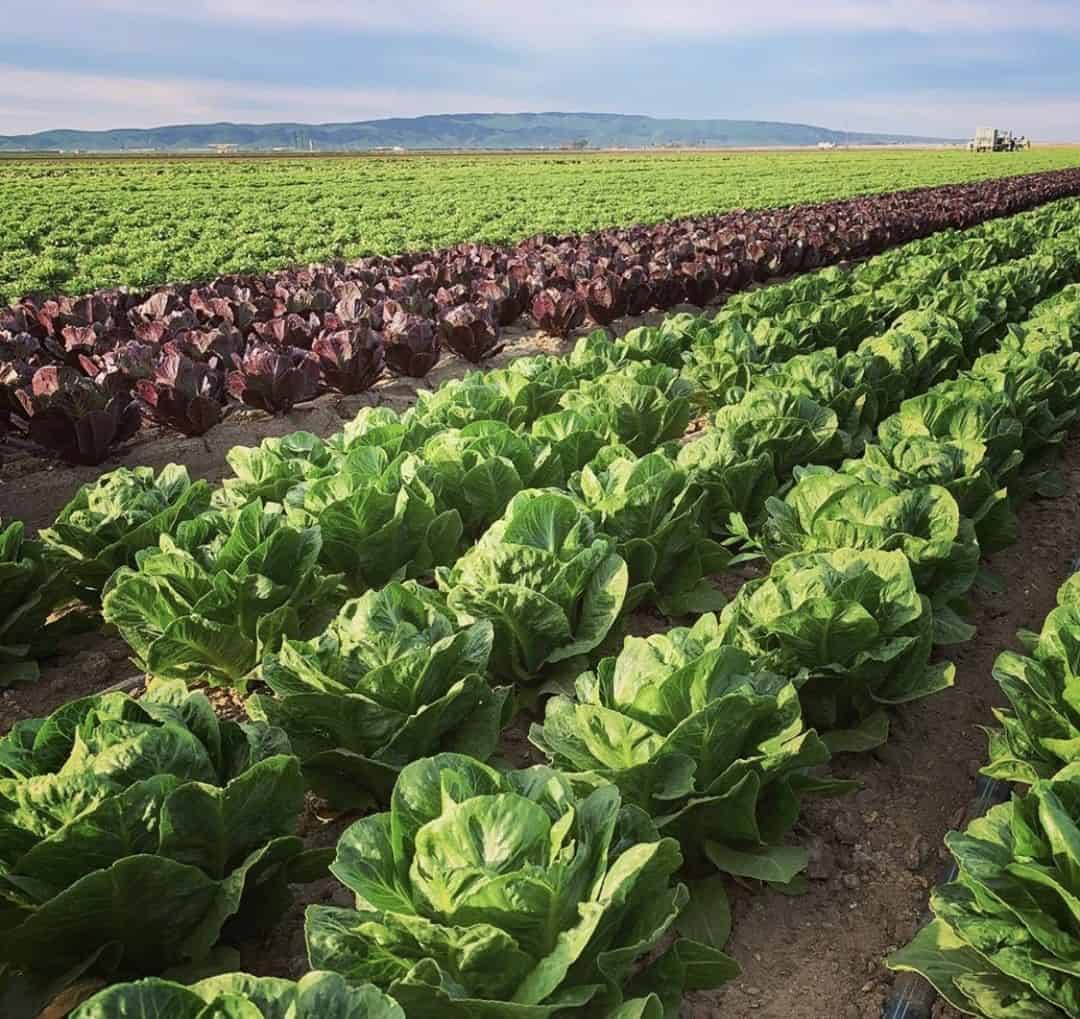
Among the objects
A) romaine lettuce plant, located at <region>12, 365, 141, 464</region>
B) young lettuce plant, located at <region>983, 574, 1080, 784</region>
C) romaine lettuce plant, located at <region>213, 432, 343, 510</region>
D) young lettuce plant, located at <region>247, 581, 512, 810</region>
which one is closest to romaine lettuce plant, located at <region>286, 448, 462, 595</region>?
romaine lettuce plant, located at <region>213, 432, 343, 510</region>

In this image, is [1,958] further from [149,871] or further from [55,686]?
[55,686]

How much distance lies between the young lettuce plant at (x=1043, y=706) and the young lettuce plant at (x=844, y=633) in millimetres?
279

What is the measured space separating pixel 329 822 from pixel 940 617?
2.39m

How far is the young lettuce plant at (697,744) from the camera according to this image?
236 cm

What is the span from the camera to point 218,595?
3.16m

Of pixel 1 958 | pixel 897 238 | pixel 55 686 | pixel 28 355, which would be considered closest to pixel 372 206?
pixel 897 238

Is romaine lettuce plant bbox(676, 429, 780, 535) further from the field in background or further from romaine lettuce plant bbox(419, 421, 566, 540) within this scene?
the field in background

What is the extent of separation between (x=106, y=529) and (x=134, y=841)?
87.9 inches

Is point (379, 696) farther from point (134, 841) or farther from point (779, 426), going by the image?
point (779, 426)

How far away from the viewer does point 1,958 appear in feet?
6.81

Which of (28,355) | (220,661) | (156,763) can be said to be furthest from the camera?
(28,355)

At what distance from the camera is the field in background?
57.9 feet

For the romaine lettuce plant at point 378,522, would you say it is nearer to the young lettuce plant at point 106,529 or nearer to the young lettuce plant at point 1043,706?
the young lettuce plant at point 106,529

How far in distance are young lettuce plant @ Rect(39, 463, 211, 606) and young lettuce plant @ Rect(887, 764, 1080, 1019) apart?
10.5ft
